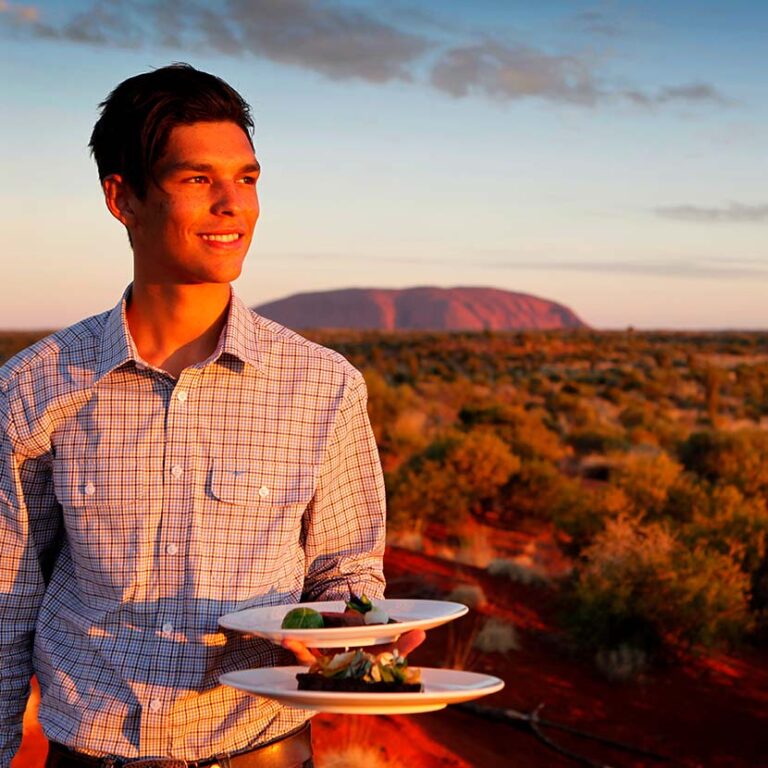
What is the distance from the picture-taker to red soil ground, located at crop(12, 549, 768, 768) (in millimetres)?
6973

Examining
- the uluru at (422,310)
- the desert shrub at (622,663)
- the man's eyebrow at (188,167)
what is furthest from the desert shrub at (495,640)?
the uluru at (422,310)

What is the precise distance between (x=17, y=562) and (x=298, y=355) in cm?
76

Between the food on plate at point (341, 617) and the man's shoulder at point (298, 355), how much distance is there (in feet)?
1.75

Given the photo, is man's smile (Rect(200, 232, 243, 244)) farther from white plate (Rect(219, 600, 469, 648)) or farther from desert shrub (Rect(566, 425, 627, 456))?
desert shrub (Rect(566, 425, 627, 456))

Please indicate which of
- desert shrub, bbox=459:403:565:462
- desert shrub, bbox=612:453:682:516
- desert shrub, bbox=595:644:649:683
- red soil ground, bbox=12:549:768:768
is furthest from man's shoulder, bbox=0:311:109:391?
desert shrub, bbox=459:403:565:462

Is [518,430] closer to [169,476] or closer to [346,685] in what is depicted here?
[169,476]

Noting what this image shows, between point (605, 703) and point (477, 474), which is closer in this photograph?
point (605, 703)

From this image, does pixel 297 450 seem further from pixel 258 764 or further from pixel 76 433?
pixel 258 764

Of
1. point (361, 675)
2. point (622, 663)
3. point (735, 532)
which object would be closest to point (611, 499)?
point (735, 532)

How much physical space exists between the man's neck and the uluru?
163 metres

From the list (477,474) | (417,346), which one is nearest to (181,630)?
(477,474)

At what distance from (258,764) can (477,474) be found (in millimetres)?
12633

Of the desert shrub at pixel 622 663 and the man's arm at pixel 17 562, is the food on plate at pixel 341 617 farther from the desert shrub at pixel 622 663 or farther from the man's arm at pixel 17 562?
the desert shrub at pixel 622 663

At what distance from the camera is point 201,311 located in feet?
7.91
